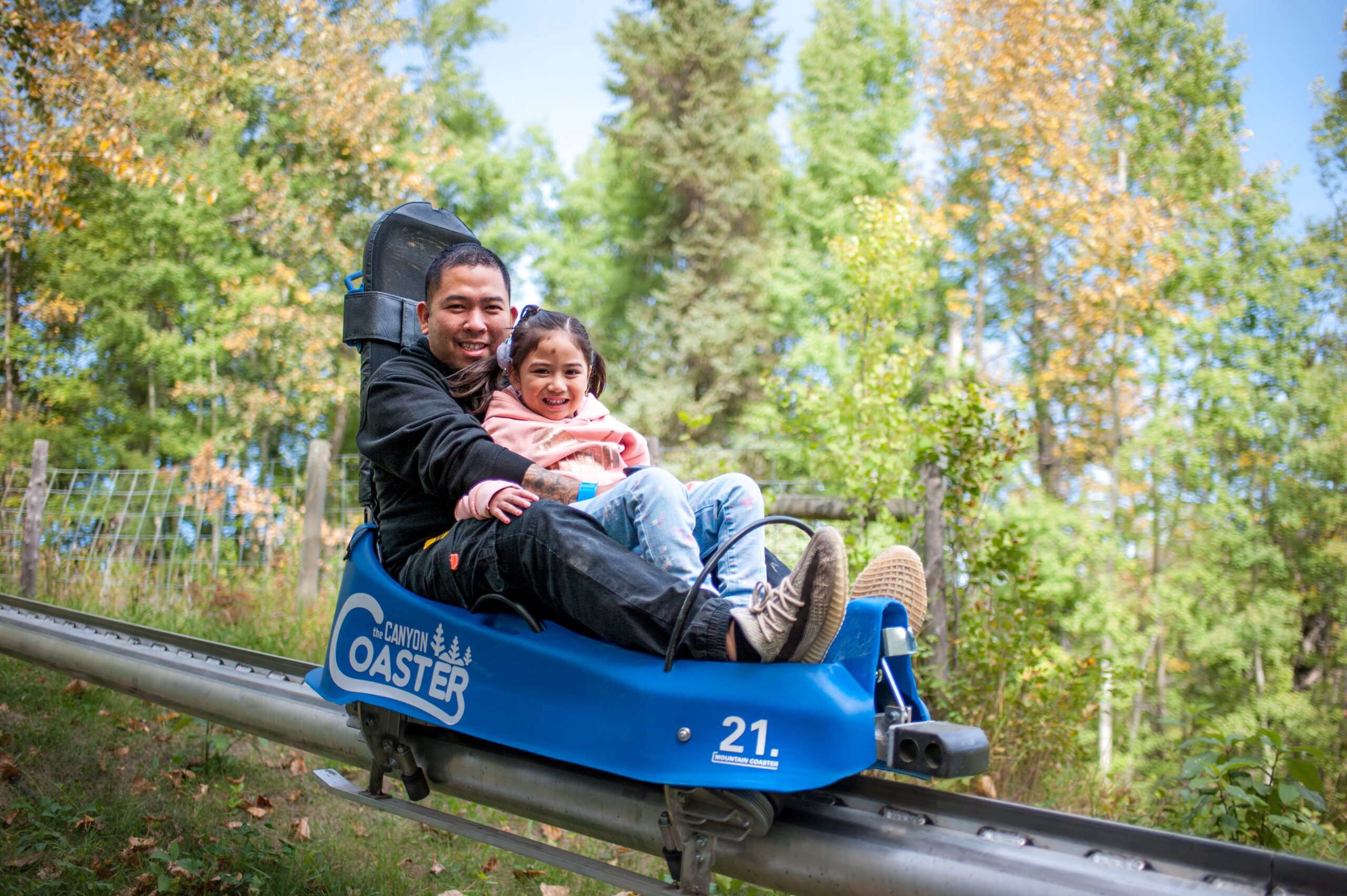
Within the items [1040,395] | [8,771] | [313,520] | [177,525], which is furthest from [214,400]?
[1040,395]

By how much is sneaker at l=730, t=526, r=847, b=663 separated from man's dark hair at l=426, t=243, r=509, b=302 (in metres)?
1.29

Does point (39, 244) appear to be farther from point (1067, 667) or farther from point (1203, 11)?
point (1203, 11)

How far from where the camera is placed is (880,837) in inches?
61.4

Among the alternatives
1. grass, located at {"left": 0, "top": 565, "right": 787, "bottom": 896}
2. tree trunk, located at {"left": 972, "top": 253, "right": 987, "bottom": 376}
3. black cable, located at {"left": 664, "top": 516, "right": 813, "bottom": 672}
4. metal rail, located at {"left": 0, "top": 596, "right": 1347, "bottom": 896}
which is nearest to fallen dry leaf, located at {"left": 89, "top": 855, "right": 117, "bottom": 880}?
grass, located at {"left": 0, "top": 565, "right": 787, "bottom": 896}

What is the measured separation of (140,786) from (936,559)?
3250mm

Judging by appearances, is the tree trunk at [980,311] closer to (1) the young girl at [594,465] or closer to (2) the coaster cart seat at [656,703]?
(1) the young girl at [594,465]

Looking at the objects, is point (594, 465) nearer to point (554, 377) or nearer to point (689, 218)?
point (554, 377)

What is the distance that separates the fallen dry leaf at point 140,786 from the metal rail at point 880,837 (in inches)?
45.5

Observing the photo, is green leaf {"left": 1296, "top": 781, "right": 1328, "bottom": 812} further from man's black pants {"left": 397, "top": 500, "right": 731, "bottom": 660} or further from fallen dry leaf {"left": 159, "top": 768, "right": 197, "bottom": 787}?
fallen dry leaf {"left": 159, "top": 768, "right": 197, "bottom": 787}

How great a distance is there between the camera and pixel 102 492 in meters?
9.52

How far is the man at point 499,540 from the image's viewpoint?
1487 mm

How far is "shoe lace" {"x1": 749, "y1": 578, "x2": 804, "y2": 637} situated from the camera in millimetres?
1457

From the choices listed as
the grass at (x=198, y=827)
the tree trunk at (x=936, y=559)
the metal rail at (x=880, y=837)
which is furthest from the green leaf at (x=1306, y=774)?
the grass at (x=198, y=827)

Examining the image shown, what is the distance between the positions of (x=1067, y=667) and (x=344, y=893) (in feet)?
9.85
